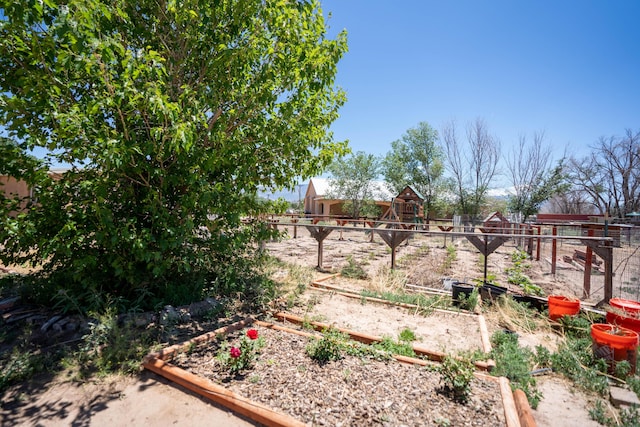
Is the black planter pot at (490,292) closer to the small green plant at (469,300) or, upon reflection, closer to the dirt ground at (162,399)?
the small green plant at (469,300)

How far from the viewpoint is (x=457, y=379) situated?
2635 mm

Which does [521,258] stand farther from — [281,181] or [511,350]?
[281,181]

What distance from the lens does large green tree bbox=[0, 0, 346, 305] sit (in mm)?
3121

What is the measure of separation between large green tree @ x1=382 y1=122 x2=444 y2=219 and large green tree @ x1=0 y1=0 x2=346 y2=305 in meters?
28.7

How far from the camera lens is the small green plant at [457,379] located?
8.57ft

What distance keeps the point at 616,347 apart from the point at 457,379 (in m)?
2.21

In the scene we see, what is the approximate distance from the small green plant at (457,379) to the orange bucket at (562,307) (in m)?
3.03

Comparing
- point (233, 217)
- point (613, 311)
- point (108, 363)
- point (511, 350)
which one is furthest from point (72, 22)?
point (613, 311)

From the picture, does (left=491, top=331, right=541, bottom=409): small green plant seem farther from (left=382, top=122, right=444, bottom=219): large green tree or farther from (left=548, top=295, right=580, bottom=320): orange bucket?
(left=382, top=122, right=444, bottom=219): large green tree

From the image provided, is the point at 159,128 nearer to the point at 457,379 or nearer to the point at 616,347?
the point at 457,379

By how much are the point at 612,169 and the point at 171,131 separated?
154ft

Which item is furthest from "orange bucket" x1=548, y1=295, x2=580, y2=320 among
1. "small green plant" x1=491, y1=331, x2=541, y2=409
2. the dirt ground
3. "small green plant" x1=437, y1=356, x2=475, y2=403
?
"small green plant" x1=437, y1=356, x2=475, y2=403

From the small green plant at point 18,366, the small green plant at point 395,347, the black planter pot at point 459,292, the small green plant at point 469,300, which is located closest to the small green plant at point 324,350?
the small green plant at point 395,347

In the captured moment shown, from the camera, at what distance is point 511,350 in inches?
142
